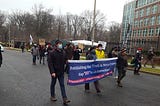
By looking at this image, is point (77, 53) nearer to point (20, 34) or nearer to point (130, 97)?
point (130, 97)

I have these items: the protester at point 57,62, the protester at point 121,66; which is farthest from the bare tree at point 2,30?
the protester at point 57,62

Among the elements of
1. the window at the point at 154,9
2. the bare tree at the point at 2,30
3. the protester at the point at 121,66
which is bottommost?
the protester at the point at 121,66

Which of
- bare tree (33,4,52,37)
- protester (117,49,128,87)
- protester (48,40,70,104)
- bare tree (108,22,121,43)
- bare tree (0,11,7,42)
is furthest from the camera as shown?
bare tree (108,22,121,43)

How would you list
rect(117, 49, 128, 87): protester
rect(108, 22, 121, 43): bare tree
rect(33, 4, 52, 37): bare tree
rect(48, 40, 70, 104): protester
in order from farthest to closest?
rect(108, 22, 121, 43): bare tree < rect(33, 4, 52, 37): bare tree < rect(117, 49, 128, 87): protester < rect(48, 40, 70, 104): protester

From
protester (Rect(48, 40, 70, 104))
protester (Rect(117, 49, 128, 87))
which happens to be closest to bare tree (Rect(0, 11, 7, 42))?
protester (Rect(117, 49, 128, 87))

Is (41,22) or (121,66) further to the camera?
(41,22)

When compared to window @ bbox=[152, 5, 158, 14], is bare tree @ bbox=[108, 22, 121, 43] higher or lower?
lower

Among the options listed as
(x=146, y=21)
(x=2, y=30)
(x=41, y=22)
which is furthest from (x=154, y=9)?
(x=2, y=30)

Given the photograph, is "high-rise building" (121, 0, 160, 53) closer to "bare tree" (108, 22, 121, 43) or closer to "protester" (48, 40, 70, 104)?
"bare tree" (108, 22, 121, 43)

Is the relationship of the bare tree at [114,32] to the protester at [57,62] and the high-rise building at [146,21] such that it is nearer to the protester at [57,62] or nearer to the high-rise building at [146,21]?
the high-rise building at [146,21]

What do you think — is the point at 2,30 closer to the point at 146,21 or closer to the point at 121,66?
the point at 146,21

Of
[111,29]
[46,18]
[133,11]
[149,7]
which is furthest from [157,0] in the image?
[111,29]

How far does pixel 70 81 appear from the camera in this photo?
8.17m

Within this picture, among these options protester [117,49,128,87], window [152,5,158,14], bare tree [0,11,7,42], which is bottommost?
protester [117,49,128,87]
